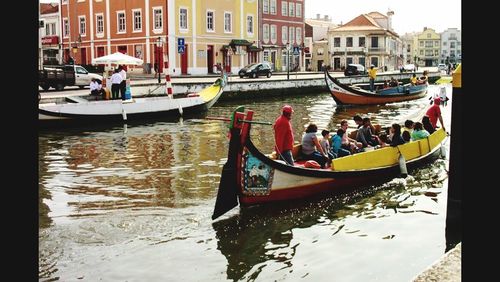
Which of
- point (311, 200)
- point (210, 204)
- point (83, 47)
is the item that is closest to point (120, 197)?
point (210, 204)

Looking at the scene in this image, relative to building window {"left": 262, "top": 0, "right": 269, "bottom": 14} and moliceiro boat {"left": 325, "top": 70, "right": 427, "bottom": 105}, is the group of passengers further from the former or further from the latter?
building window {"left": 262, "top": 0, "right": 269, "bottom": 14}

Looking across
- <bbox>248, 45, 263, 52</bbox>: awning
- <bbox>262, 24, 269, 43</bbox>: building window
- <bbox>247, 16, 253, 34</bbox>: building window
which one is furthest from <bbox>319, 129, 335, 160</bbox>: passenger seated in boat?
<bbox>262, 24, 269, 43</bbox>: building window

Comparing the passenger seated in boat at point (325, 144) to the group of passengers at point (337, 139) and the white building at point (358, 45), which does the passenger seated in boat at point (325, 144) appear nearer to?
the group of passengers at point (337, 139)

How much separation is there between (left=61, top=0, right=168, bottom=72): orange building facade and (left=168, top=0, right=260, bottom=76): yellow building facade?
104 cm

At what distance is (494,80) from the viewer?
1470 millimetres

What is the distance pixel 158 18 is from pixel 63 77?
1519cm

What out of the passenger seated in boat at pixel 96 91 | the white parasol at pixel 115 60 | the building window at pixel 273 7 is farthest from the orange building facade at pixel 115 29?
the passenger seated in boat at pixel 96 91

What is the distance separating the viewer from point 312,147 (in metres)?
11.5

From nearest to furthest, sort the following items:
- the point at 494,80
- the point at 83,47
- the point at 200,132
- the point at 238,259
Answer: the point at 494,80 → the point at 238,259 → the point at 200,132 → the point at 83,47

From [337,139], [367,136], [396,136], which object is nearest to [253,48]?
[367,136]

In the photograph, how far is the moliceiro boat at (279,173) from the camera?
31.0 ft
